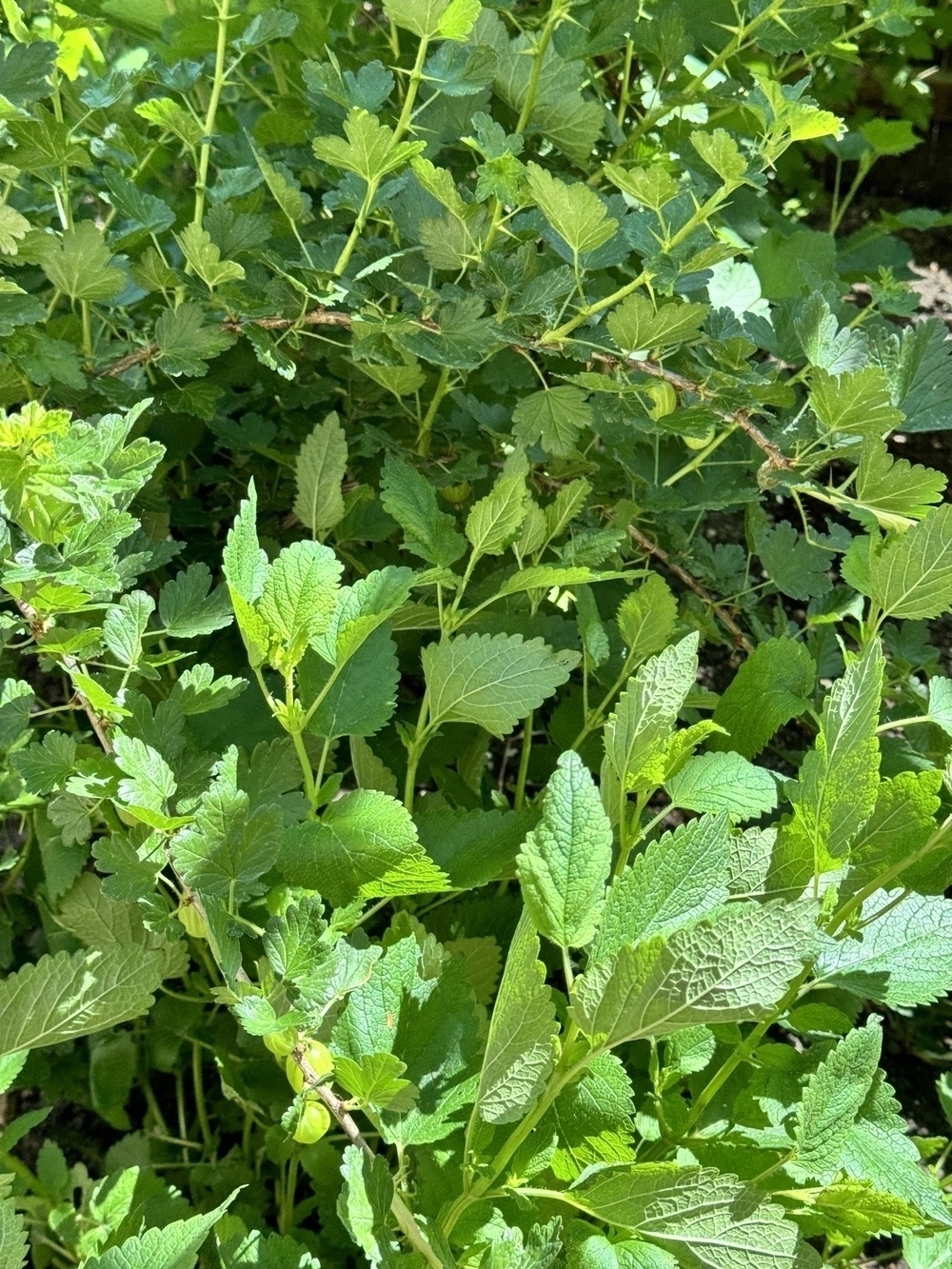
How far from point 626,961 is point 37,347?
1.51 feet

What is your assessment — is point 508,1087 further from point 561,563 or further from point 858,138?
point 858,138

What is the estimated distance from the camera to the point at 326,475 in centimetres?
56

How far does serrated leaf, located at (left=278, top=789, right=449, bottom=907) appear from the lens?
442 mm

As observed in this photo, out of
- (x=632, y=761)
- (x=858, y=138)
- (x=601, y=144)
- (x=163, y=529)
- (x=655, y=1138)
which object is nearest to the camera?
(x=632, y=761)

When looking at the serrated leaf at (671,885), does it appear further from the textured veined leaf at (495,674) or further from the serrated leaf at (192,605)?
the serrated leaf at (192,605)

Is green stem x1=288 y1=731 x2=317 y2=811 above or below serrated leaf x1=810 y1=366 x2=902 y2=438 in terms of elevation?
below

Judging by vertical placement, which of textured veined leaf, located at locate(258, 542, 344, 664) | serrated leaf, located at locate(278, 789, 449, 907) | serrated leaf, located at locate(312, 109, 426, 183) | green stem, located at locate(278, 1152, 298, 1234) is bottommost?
green stem, located at locate(278, 1152, 298, 1234)

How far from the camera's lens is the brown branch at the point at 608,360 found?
57 centimetres

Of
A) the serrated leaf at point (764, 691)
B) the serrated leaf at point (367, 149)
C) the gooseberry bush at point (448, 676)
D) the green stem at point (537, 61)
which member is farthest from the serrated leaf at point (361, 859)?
the green stem at point (537, 61)

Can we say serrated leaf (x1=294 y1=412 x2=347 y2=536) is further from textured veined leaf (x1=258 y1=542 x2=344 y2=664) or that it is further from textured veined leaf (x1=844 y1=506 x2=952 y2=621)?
textured veined leaf (x1=844 y1=506 x2=952 y2=621)

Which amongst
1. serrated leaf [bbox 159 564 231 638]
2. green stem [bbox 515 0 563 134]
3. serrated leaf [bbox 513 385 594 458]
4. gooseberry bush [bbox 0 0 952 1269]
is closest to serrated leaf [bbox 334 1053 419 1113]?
gooseberry bush [bbox 0 0 952 1269]

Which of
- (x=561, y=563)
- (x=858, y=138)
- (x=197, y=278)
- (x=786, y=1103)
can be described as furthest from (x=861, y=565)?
(x=858, y=138)

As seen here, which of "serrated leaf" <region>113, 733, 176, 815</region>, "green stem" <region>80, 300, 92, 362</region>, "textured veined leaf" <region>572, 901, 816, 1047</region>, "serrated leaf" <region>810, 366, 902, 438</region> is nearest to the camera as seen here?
"textured veined leaf" <region>572, 901, 816, 1047</region>

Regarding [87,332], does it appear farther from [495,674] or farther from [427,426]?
[495,674]
